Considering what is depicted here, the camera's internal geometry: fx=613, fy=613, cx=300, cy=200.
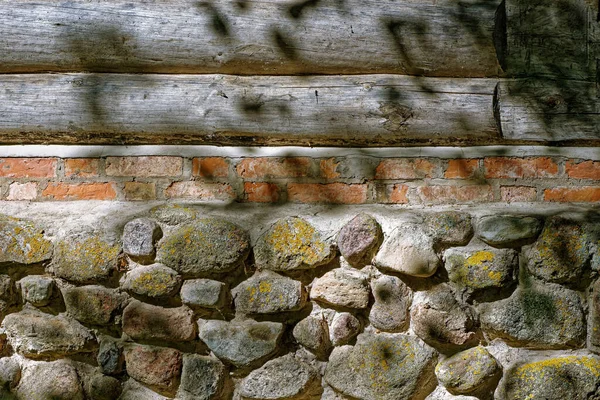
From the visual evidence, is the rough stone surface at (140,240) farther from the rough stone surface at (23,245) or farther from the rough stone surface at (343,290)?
the rough stone surface at (343,290)

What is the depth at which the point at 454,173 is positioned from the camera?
89.3 inches

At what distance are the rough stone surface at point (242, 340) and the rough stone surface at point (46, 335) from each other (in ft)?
1.45

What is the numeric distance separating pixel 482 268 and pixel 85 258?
1.40 meters

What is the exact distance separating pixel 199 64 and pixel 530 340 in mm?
1553

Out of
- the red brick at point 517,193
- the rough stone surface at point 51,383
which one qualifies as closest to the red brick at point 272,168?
the red brick at point 517,193

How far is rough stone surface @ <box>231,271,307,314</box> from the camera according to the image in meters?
2.16

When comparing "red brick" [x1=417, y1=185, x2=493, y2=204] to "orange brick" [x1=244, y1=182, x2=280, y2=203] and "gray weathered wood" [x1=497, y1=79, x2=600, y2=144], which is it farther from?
"orange brick" [x1=244, y1=182, x2=280, y2=203]

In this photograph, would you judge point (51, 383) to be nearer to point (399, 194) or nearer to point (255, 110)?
point (255, 110)

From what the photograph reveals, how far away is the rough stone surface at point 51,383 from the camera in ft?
7.27

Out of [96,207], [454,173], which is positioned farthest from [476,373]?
[96,207]

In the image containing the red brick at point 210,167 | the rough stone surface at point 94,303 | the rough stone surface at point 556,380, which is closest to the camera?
the rough stone surface at point 556,380

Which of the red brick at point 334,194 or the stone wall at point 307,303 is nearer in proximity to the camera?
the stone wall at point 307,303

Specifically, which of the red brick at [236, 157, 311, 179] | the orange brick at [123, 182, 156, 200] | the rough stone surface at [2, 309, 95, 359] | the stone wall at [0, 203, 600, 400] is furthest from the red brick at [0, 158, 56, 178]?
the red brick at [236, 157, 311, 179]


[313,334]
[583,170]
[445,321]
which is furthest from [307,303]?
[583,170]
